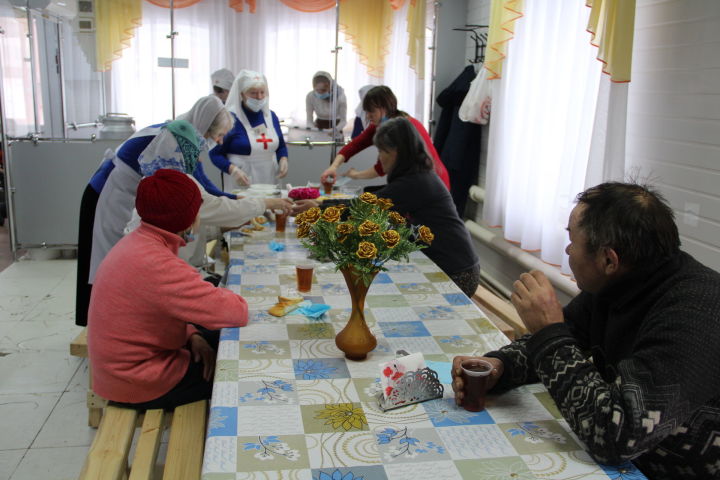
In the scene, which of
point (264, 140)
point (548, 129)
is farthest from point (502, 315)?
point (264, 140)

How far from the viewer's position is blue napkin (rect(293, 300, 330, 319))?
1.91m

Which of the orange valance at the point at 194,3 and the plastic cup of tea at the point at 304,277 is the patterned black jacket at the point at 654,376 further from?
the orange valance at the point at 194,3

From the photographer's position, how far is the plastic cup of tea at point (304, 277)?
7.07 feet

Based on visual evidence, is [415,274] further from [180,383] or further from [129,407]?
[129,407]

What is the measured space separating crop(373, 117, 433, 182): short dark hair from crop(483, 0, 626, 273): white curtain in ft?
2.79

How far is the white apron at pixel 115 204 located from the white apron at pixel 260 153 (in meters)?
1.74

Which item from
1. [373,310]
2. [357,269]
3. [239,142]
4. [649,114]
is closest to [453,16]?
[239,142]

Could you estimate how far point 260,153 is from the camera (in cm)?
457

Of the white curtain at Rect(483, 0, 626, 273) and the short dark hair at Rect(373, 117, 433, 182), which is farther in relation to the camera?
the white curtain at Rect(483, 0, 626, 273)

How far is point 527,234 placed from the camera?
3881 mm

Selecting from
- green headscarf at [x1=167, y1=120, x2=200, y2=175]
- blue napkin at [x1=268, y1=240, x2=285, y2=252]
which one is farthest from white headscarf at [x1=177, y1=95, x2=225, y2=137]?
blue napkin at [x1=268, y1=240, x2=285, y2=252]

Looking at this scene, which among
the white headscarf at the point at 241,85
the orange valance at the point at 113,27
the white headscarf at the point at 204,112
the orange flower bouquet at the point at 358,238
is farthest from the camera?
the orange valance at the point at 113,27

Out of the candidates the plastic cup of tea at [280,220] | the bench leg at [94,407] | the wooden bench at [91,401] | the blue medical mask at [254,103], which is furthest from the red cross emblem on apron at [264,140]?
the bench leg at [94,407]

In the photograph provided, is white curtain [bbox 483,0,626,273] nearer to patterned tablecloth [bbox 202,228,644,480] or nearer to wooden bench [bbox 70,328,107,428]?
patterned tablecloth [bbox 202,228,644,480]
